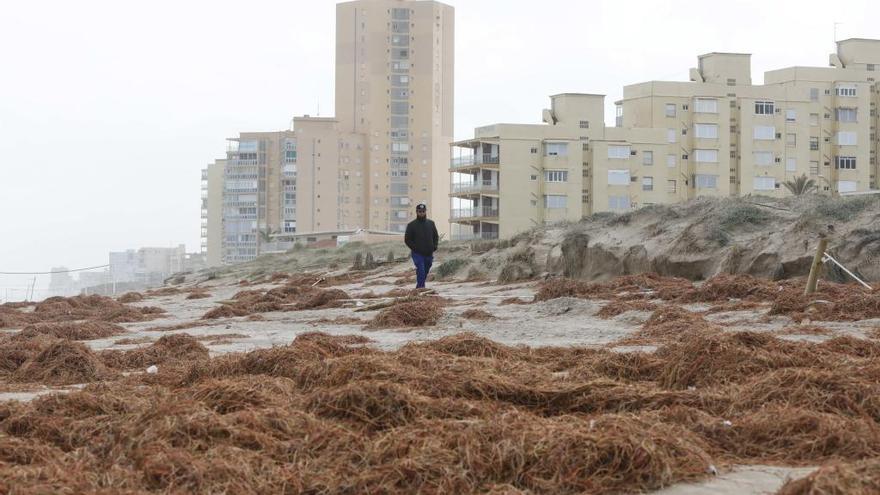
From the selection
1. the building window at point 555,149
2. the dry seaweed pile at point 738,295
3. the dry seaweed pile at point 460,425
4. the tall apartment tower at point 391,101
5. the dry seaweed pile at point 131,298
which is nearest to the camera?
the dry seaweed pile at point 460,425

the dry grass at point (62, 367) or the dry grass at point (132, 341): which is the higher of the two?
the dry grass at point (62, 367)

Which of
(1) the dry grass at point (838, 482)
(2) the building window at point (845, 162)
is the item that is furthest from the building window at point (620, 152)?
(1) the dry grass at point (838, 482)

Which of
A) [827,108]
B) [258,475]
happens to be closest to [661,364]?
[258,475]

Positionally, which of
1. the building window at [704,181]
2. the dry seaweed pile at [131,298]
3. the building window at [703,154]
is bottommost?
the dry seaweed pile at [131,298]

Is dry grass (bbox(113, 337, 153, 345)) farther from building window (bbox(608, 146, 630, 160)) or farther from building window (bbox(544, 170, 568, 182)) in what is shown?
building window (bbox(608, 146, 630, 160))

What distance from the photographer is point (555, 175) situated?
8956 centimetres

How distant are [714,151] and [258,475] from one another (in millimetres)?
92927

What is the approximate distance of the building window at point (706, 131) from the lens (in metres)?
93.8

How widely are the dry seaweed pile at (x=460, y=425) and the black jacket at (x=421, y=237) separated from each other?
13.5 m

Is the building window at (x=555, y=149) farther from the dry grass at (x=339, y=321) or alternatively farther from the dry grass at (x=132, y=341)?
the dry grass at (x=132, y=341)

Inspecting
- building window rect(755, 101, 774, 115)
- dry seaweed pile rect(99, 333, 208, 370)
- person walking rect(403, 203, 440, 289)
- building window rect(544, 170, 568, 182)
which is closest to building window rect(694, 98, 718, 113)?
building window rect(755, 101, 774, 115)

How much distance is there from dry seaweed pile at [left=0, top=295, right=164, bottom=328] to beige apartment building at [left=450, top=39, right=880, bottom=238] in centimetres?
6337

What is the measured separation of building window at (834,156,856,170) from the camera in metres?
97.2

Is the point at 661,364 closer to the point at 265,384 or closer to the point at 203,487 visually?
the point at 265,384
